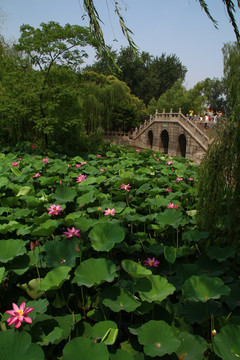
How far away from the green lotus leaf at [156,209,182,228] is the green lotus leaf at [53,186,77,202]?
0.88 metres

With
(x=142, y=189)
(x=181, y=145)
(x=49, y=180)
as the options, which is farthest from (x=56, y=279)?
(x=181, y=145)

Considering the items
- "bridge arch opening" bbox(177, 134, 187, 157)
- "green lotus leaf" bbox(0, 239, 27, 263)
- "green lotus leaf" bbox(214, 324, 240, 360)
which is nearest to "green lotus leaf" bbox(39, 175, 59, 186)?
"green lotus leaf" bbox(0, 239, 27, 263)

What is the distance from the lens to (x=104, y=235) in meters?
1.77

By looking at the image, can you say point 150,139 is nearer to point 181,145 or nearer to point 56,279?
point 181,145

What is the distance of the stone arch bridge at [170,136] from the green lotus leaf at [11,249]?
14.6 metres

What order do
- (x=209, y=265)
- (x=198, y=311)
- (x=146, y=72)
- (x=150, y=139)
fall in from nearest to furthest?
(x=198, y=311) < (x=209, y=265) < (x=150, y=139) < (x=146, y=72)

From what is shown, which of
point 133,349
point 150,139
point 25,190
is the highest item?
point 150,139

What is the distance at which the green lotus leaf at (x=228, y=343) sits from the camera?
111 centimetres

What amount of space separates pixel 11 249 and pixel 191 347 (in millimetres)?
1133

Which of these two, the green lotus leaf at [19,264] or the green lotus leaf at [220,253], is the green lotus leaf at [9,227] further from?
the green lotus leaf at [220,253]

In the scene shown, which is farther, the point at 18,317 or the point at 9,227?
the point at 9,227

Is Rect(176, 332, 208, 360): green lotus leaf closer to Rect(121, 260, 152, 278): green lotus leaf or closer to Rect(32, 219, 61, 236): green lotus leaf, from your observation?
Rect(121, 260, 152, 278): green lotus leaf

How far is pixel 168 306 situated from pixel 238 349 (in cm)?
42

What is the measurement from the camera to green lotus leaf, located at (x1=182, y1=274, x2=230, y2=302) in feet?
4.44
